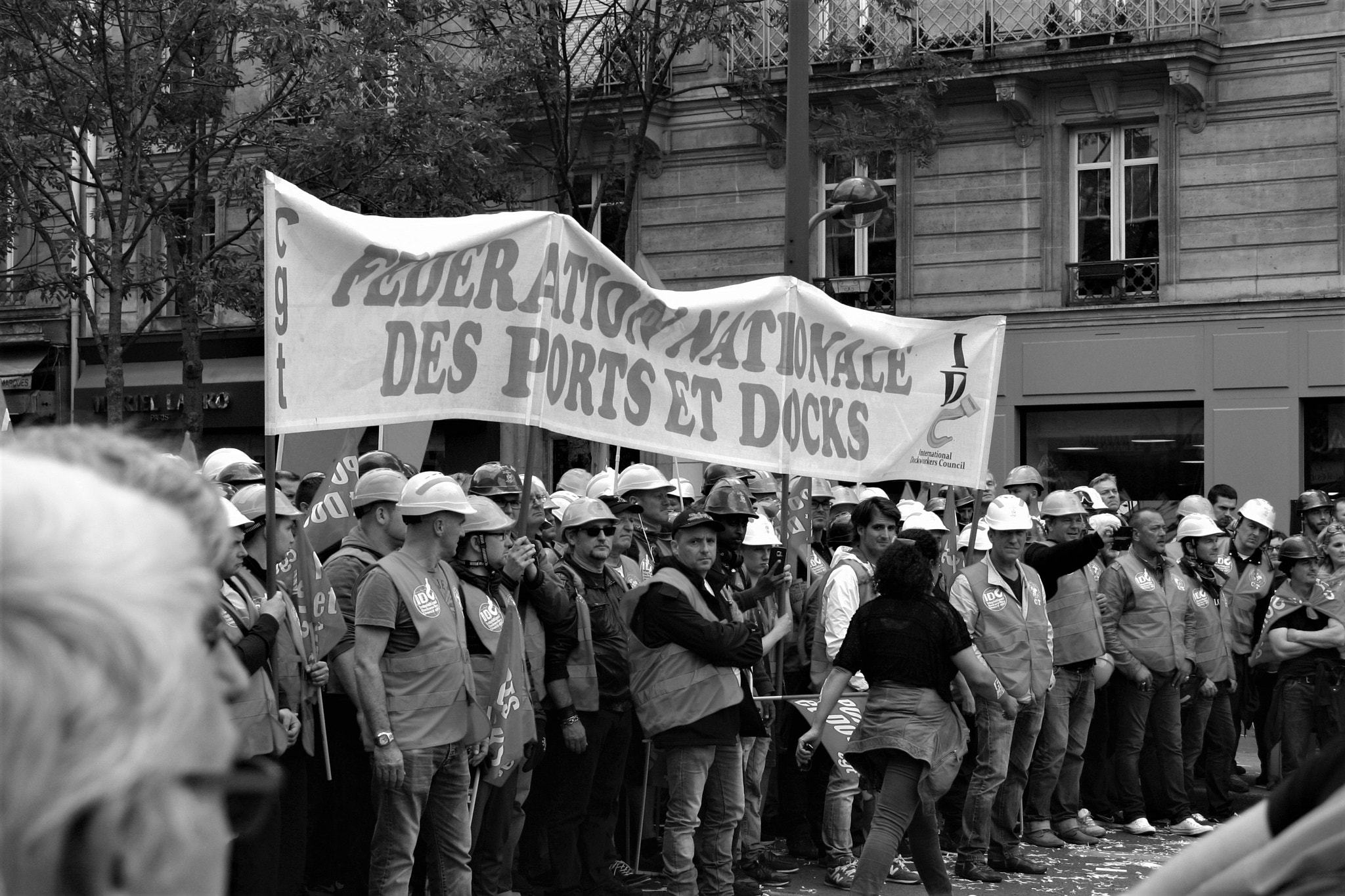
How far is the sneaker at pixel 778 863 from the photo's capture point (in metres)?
9.22

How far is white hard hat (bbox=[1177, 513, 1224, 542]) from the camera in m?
11.8

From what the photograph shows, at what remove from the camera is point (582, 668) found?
27.4ft

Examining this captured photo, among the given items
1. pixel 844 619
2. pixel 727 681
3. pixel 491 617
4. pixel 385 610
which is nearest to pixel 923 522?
pixel 844 619

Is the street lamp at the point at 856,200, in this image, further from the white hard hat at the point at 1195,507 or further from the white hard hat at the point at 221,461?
the white hard hat at the point at 221,461

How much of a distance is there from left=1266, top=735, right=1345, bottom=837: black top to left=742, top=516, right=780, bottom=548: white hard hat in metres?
6.97

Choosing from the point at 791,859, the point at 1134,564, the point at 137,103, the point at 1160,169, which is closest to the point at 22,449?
the point at 791,859

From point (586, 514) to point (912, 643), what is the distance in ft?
5.81

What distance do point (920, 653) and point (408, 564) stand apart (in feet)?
7.65

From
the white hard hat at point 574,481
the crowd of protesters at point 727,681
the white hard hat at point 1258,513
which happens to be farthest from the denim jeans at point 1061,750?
the white hard hat at point 574,481

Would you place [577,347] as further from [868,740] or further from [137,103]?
[137,103]

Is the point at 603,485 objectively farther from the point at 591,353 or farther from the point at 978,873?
the point at 978,873

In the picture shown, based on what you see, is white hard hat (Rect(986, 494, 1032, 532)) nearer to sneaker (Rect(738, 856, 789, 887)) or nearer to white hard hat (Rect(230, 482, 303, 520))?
sneaker (Rect(738, 856, 789, 887))

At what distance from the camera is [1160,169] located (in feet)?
69.9

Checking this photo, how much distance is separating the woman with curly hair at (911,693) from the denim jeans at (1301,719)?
454 cm
